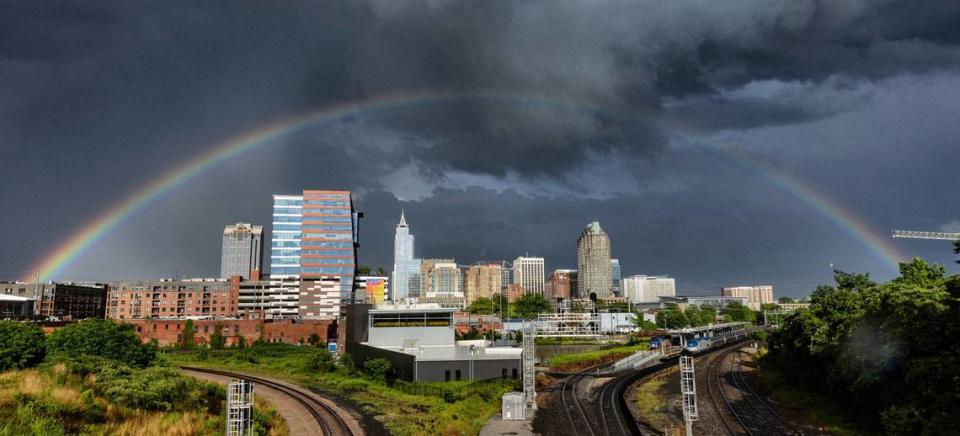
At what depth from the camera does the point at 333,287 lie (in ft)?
553

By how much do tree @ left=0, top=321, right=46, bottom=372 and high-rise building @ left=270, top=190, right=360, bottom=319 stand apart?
12540 cm

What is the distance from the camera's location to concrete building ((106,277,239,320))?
151250mm

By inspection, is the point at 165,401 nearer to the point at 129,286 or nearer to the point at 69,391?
the point at 69,391

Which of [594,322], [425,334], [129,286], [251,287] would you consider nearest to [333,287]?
[251,287]

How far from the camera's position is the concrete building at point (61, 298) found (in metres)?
145

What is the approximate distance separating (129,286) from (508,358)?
445 ft

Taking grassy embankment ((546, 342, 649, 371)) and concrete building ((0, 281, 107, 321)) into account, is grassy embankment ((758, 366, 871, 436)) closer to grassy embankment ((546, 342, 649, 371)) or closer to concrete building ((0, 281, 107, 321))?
grassy embankment ((546, 342, 649, 371))

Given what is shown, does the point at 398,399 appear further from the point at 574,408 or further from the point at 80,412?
the point at 80,412

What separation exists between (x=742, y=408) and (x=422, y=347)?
37.9m

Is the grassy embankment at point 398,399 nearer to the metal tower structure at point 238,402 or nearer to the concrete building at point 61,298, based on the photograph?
the metal tower structure at point 238,402

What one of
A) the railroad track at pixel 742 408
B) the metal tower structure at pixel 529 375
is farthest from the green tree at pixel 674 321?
the metal tower structure at pixel 529 375

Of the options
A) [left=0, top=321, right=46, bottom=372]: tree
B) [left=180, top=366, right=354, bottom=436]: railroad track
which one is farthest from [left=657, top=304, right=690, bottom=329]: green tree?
[left=0, top=321, right=46, bottom=372]: tree

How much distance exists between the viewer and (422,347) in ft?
232

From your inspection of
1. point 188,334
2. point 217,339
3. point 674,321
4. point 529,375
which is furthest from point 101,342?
point 674,321
